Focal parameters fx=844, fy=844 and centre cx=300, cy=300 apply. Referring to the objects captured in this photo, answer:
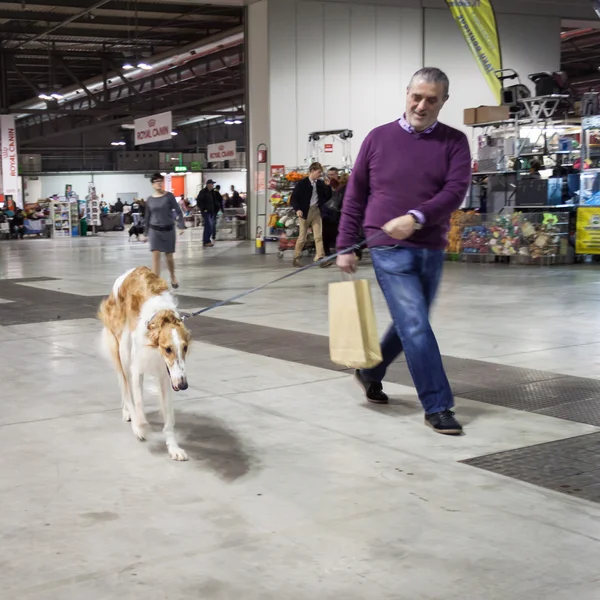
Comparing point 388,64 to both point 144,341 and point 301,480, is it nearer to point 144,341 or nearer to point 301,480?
point 144,341

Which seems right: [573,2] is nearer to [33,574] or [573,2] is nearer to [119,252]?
[119,252]

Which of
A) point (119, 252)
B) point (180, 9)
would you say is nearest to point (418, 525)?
point (119, 252)

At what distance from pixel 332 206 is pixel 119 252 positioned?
7.93 m

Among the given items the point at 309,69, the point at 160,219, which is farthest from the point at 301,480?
the point at 309,69

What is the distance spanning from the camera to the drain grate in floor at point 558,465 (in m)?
3.58

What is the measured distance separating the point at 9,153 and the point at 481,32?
20750 mm

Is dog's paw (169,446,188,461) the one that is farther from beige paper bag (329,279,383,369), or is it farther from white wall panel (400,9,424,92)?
white wall panel (400,9,424,92)

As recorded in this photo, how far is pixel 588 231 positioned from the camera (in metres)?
14.9

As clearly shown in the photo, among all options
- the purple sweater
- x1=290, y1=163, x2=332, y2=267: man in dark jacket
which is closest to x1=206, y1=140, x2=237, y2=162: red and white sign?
x1=290, y1=163, x2=332, y2=267: man in dark jacket

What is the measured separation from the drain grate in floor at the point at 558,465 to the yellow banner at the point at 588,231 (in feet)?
36.3

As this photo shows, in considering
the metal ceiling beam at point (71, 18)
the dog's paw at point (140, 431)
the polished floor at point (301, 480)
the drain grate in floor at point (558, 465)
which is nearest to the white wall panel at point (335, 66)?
the metal ceiling beam at point (71, 18)

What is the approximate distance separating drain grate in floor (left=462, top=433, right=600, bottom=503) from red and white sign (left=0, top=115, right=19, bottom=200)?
1231 inches

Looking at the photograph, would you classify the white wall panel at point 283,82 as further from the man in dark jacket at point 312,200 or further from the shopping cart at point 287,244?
the man in dark jacket at point 312,200

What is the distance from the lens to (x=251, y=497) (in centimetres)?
348
